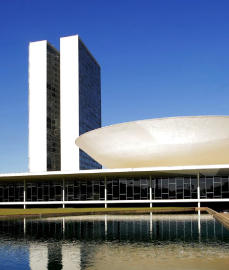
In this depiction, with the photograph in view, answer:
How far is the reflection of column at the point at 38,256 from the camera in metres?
10.1

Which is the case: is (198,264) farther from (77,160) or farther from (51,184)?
(77,160)

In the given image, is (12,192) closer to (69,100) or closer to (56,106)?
(69,100)

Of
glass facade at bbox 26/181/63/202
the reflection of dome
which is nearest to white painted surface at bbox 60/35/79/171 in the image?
glass facade at bbox 26/181/63/202

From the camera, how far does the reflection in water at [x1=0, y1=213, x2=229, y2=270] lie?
998 centimetres

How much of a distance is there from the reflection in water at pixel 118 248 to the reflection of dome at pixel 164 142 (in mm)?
14101

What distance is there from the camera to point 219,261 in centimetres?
997

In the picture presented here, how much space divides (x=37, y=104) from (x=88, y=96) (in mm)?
12962

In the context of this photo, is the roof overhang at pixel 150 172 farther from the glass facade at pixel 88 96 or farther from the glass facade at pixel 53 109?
the glass facade at pixel 88 96

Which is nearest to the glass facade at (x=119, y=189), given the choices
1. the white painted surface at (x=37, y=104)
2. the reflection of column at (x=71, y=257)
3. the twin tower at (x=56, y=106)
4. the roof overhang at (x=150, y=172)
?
the roof overhang at (x=150, y=172)

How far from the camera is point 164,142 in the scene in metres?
32.9

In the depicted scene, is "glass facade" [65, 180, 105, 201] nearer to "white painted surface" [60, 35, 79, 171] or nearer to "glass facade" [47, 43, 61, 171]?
"white painted surface" [60, 35, 79, 171]

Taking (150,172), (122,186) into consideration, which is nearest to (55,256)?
(150,172)

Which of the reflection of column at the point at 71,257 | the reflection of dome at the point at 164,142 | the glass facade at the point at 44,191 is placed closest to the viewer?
the reflection of column at the point at 71,257

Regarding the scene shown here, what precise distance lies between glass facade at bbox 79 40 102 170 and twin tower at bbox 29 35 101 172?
Answer: 22cm
